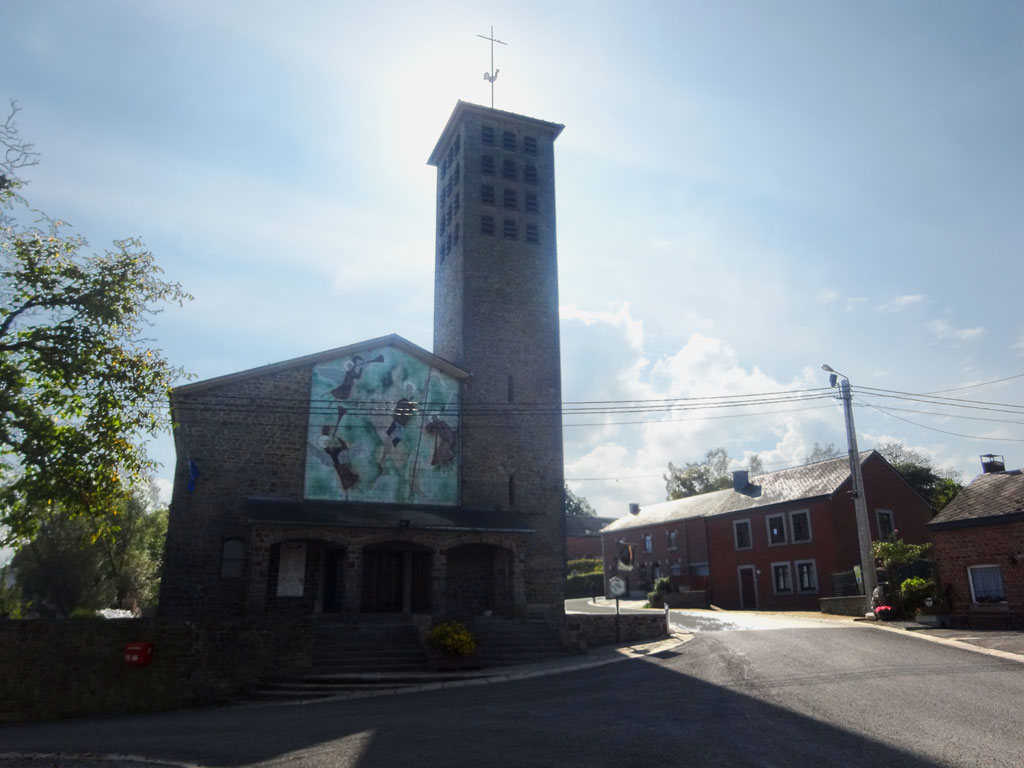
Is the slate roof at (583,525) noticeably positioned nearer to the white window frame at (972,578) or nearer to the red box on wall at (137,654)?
the white window frame at (972,578)

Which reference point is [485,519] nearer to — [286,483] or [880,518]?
[286,483]

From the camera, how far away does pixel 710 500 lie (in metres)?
47.2

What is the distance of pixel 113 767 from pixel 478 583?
58.2 ft

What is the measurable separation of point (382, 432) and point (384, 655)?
9.21 m

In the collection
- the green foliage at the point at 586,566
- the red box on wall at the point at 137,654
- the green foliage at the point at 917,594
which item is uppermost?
the green foliage at the point at 586,566

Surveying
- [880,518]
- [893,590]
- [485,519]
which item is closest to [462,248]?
[485,519]

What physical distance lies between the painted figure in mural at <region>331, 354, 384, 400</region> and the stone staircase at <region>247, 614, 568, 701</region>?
27.1 feet

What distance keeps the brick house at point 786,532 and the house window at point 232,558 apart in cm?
2658

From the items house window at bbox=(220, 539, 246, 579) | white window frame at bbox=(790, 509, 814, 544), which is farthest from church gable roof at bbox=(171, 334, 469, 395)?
white window frame at bbox=(790, 509, 814, 544)

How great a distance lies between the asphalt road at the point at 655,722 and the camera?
940 cm

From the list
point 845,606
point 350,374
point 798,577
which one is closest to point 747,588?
point 798,577

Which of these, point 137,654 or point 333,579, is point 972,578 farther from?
point 137,654

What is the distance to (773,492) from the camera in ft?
137

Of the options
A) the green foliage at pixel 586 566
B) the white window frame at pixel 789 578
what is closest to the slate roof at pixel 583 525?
the green foliage at pixel 586 566
